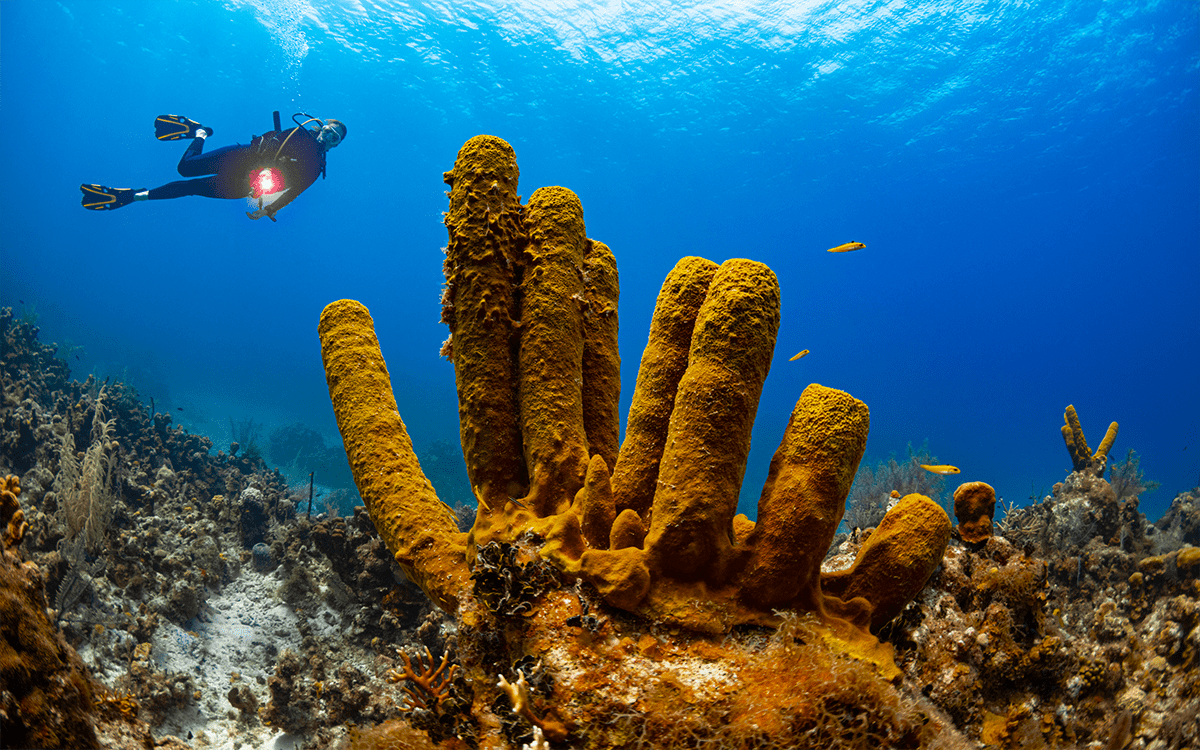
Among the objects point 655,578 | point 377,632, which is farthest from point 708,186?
point 655,578

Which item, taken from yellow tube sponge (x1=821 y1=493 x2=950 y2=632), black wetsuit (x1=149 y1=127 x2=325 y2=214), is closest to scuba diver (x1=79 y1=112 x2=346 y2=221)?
black wetsuit (x1=149 y1=127 x2=325 y2=214)

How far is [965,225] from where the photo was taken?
6066 cm

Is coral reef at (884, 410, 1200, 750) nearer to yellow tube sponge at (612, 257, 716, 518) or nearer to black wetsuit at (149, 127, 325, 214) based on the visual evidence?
yellow tube sponge at (612, 257, 716, 518)

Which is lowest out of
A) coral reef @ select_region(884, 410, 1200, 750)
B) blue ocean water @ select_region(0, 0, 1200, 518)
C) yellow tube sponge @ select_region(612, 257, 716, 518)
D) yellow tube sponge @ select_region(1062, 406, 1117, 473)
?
coral reef @ select_region(884, 410, 1200, 750)

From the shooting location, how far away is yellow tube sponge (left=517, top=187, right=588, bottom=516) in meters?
2.93

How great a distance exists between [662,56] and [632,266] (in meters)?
49.3

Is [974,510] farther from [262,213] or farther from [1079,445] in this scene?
[262,213]

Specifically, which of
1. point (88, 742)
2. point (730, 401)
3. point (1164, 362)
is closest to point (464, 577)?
point (88, 742)

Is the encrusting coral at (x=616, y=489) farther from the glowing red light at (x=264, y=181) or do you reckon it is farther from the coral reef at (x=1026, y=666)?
the glowing red light at (x=264, y=181)

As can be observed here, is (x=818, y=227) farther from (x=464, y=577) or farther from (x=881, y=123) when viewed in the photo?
(x=464, y=577)

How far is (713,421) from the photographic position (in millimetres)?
2404

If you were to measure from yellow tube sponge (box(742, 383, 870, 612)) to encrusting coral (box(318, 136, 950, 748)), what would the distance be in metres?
0.01

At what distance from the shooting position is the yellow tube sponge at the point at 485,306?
117 inches

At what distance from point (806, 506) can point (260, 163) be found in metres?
12.5
